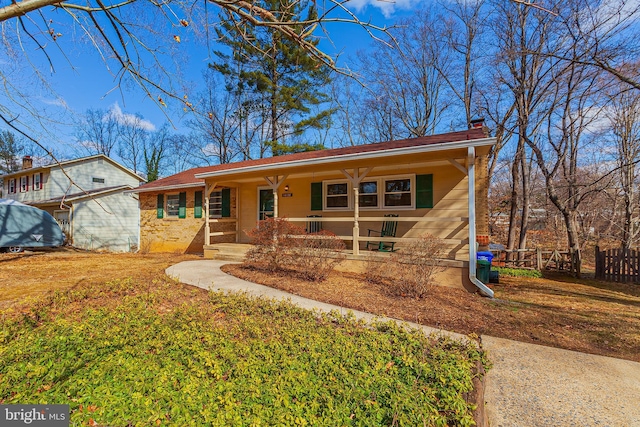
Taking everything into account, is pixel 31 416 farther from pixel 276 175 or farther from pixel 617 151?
pixel 617 151

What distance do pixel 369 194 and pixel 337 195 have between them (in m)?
1.06

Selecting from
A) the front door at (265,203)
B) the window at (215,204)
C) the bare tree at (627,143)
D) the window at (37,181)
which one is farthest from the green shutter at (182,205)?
the bare tree at (627,143)

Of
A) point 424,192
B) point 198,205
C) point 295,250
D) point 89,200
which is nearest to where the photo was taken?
point 295,250

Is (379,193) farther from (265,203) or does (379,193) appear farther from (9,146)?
(9,146)

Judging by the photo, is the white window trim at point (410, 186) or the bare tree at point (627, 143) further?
the bare tree at point (627, 143)

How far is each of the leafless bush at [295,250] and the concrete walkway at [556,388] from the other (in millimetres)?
2996

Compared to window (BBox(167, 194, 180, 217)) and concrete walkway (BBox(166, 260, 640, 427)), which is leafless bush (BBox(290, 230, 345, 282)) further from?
window (BBox(167, 194, 180, 217))

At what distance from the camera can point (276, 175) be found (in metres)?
8.77

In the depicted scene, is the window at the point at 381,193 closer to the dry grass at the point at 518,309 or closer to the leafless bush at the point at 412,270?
the leafless bush at the point at 412,270

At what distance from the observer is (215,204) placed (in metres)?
11.7

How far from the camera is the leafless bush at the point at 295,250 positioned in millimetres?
6418

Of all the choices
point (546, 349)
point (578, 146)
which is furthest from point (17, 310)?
point (578, 146)

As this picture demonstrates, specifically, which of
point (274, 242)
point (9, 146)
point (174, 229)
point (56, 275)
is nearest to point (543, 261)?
point (274, 242)

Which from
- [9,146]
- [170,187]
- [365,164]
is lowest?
[170,187]
